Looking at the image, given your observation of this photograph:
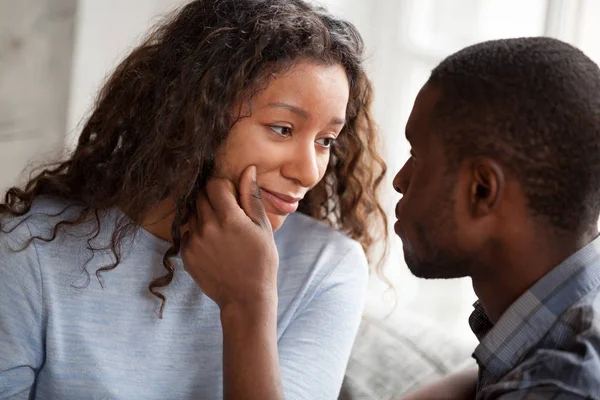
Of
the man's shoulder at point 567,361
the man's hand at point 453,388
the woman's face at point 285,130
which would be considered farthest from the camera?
the woman's face at point 285,130

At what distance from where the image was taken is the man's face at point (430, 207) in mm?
1095

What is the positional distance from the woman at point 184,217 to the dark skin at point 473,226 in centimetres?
34

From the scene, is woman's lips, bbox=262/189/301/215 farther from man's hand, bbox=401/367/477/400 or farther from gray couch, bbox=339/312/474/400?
gray couch, bbox=339/312/474/400

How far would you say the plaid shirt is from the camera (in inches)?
37.9

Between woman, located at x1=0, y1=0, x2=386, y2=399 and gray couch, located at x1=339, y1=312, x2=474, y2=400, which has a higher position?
woman, located at x1=0, y1=0, x2=386, y2=399

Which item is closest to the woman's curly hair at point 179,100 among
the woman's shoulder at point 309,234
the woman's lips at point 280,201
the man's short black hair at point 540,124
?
the woman's lips at point 280,201

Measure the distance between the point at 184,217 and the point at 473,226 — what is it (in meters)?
0.63

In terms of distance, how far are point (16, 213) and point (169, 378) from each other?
0.40 metres

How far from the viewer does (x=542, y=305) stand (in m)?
1.06

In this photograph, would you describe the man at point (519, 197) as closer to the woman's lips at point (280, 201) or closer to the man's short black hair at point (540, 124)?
the man's short black hair at point (540, 124)

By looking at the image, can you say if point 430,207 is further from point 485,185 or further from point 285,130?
point 285,130

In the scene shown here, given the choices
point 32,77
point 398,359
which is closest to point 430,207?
point 398,359

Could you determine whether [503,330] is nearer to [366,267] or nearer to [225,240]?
[225,240]

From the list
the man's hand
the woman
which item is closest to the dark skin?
the man's hand
